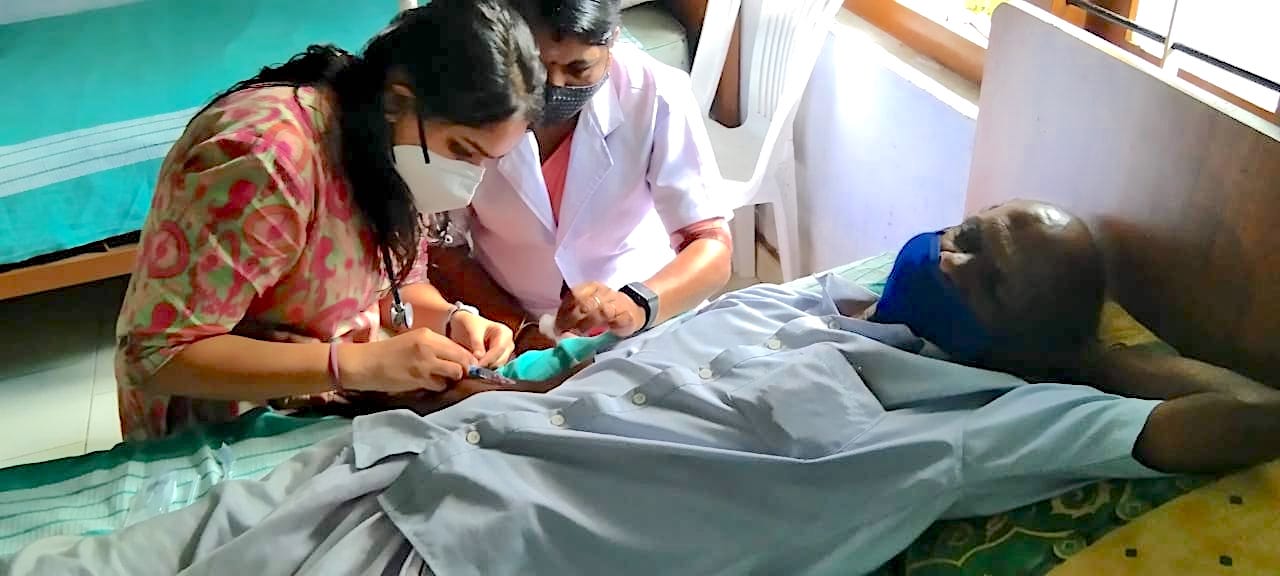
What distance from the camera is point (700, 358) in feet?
4.37

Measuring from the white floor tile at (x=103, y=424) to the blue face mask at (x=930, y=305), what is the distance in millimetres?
1661

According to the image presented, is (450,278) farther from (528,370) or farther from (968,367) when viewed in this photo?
(968,367)

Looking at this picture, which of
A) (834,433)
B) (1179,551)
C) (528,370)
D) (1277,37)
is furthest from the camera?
(528,370)

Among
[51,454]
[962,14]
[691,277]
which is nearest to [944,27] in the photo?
[962,14]

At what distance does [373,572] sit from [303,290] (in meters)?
0.40

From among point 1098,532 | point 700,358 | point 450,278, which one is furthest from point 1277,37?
point 450,278

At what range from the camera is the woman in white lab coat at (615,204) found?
1573 millimetres

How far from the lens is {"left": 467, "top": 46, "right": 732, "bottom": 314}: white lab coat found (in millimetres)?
1596

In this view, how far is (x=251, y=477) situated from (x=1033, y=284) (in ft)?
3.05

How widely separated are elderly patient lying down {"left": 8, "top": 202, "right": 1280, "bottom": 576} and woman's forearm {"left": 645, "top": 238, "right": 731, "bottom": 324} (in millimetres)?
326

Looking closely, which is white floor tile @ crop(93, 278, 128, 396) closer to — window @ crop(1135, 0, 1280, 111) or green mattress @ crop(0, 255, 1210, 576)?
green mattress @ crop(0, 255, 1210, 576)

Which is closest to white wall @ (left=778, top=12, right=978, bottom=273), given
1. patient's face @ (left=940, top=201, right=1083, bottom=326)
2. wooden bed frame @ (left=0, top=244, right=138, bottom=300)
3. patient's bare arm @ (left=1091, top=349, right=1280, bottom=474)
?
patient's face @ (left=940, top=201, right=1083, bottom=326)

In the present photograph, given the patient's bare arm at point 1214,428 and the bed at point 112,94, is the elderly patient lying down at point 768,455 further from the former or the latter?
the bed at point 112,94

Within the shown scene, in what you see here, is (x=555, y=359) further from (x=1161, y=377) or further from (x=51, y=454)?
(x=51, y=454)
